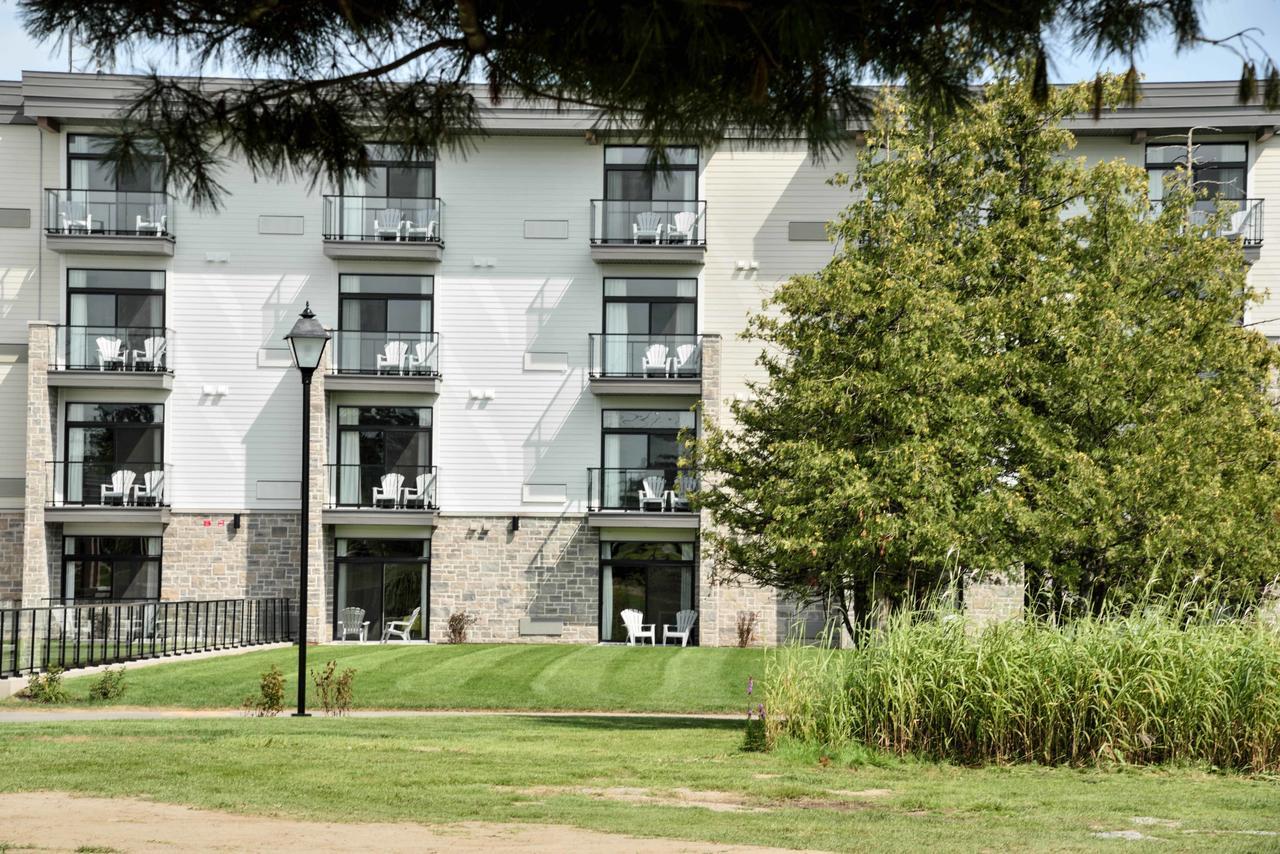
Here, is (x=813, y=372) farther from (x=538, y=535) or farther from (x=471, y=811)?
(x=538, y=535)

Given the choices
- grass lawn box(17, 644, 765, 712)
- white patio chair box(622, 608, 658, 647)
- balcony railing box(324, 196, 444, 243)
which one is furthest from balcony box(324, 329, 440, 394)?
grass lawn box(17, 644, 765, 712)

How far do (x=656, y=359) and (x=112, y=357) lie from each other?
1244 centimetres

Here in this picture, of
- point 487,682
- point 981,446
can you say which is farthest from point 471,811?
point 487,682

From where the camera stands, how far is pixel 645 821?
9.24 metres

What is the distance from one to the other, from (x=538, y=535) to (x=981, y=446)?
16760mm

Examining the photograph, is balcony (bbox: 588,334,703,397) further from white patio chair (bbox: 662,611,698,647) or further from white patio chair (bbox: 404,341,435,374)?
white patio chair (bbox: 662,611,698,647)

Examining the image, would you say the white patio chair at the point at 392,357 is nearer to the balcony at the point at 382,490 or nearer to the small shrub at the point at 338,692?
the balcony at the point at 382,490

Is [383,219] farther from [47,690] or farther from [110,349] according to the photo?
[47,690]

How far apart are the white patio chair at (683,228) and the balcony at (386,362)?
19.5 feet

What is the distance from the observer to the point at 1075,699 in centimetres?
1211

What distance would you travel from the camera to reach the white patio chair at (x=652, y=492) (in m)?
34.1

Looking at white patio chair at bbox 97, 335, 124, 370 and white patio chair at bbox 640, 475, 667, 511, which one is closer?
white patio chair at bbox 97, 335, 124, 370

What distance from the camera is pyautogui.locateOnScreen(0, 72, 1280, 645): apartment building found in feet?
112

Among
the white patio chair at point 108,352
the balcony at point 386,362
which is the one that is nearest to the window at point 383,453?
the balcony at point 386,362
